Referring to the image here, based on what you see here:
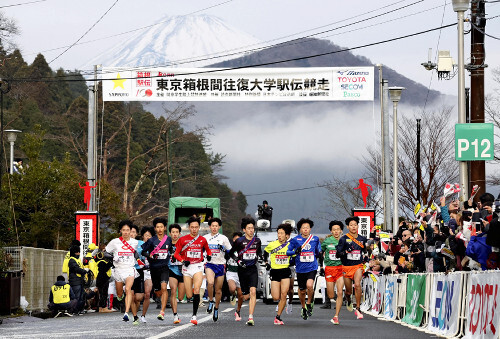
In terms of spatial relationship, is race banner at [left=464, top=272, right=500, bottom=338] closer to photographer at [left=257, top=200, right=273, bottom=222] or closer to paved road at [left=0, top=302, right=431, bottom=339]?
paved road at [left=0, top=302, right=431, bottom=339]

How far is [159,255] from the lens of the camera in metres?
19.9

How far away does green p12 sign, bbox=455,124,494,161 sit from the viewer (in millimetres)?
22156

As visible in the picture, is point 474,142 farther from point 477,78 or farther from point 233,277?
point 233,277

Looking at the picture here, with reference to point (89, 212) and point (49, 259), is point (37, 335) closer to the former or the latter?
point (49, 259)

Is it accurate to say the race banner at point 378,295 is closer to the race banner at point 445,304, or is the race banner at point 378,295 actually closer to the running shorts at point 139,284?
the running shorts at point 139,284

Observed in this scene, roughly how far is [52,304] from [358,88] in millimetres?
14299

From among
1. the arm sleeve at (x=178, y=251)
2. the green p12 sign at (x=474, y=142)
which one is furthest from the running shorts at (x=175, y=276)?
the green p12 sign at (x=474, y=142)

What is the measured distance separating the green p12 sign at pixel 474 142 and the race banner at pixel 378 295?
4587 mm

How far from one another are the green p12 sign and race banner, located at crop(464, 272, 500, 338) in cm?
798

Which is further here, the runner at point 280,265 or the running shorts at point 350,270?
the running shorts at point 350,270

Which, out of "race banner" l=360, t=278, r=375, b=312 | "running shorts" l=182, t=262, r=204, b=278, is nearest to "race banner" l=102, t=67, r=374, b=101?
"race banner" l=360, t=278, r=375, b=312

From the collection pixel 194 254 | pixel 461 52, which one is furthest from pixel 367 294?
pixel 194 254

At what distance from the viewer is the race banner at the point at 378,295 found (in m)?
25.6

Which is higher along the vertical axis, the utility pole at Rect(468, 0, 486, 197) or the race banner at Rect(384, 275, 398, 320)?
the utility pole at Rect(468, 0, 486, 197)
